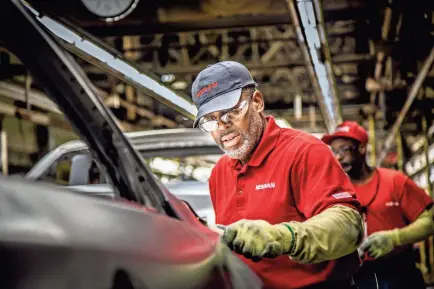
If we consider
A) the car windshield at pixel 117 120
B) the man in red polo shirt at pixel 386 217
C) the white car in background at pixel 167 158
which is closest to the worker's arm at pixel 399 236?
the man in red polo shirt at pixel 386 217

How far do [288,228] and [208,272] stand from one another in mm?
686

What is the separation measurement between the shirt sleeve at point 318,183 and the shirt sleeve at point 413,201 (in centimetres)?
268

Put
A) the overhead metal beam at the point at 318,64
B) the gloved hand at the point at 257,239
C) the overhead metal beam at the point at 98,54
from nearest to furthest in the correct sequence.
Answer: the gloved hand at the point at 257,239
the overhead metal beam at the point at 98,54
the overhead metal beam at the point at 318,64

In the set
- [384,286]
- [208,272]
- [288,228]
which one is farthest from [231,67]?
[384,286]

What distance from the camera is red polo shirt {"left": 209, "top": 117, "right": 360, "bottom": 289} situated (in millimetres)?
2182

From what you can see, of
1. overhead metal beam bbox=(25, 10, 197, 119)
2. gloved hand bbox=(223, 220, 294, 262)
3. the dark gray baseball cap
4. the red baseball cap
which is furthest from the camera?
the red baseball cap

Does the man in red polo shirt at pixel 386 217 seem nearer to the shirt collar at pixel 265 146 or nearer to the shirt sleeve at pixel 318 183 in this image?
the shirt collar at pixel 265 146

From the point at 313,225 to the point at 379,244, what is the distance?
255 cm

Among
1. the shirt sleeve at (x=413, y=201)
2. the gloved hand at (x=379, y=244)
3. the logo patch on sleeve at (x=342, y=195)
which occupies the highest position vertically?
the logo patch on sleeve at (x=342, y=195)

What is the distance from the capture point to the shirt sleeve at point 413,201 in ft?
15.5

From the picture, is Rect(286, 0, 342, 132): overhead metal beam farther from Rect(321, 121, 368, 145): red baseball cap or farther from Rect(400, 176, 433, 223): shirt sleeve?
Rect(400, 176, 433, 223): shirt sleeve

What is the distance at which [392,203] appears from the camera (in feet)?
15.7

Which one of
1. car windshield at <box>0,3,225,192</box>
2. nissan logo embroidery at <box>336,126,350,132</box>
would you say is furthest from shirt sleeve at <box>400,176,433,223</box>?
car windshield at <box>0,3,225,192</box>

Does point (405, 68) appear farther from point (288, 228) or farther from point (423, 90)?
point (288, 228)
